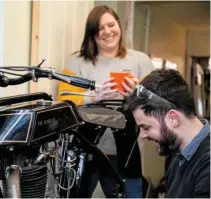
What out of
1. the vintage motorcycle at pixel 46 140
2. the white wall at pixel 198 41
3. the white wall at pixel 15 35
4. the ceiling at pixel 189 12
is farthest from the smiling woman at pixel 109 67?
the white wall at pixel 198 41

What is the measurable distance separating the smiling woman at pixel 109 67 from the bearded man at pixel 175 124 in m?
0.64

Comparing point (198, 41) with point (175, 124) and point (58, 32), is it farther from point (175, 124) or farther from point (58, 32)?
point (175, 124)

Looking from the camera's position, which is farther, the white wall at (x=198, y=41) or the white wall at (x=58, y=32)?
the white wall at (x=198, y=41)

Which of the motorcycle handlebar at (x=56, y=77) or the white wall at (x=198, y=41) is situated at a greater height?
the white wall at (x=198, y=41)

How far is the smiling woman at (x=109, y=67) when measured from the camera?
191cm

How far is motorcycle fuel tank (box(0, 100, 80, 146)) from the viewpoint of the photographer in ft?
3.87

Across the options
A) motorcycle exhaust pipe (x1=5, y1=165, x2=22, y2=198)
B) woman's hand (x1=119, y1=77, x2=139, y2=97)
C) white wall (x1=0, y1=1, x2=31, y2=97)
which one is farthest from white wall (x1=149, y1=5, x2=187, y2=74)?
motorcycle exhaust pipe (x1=5, y1=165, x2=22, y2=198)

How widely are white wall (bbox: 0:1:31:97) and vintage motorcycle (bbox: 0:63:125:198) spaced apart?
1.87ft

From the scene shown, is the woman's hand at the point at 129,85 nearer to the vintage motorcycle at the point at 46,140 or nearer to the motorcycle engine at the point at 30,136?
the vintage motorcycle at the point at 46,140

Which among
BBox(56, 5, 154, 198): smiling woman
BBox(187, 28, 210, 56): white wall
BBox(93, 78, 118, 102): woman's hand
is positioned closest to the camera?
BBox(93, 78, 118, 102): woman's hand

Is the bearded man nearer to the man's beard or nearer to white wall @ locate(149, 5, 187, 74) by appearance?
the man's beard

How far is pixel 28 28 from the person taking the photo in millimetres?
2227

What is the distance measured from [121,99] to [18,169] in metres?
0.81

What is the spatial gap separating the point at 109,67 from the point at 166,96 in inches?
37.2
